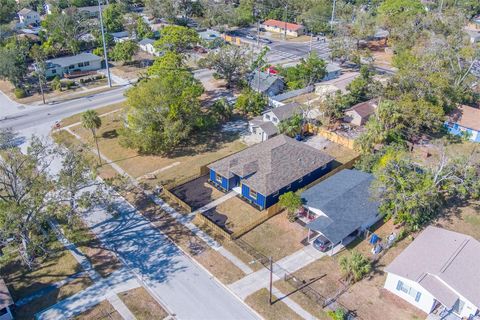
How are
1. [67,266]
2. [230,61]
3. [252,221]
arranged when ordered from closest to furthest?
[67,266], [252,221], [230,61]

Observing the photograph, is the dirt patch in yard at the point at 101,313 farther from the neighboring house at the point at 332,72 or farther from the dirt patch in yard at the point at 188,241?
the neighboring house at the point at 332,72

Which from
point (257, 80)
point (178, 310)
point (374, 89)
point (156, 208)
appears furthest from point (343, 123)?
point (178, 310)

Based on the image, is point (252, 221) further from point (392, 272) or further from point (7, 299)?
point (7, 299)

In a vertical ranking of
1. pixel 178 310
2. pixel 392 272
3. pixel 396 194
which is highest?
pixel 396 194

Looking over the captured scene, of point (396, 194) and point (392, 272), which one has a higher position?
point (396, 194)

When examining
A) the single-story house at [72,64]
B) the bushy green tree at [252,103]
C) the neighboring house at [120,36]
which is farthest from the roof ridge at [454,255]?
the neighboring house at [120,36]

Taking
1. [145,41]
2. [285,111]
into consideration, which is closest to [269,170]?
[285,111]

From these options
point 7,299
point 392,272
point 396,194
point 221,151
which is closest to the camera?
point 7,299
